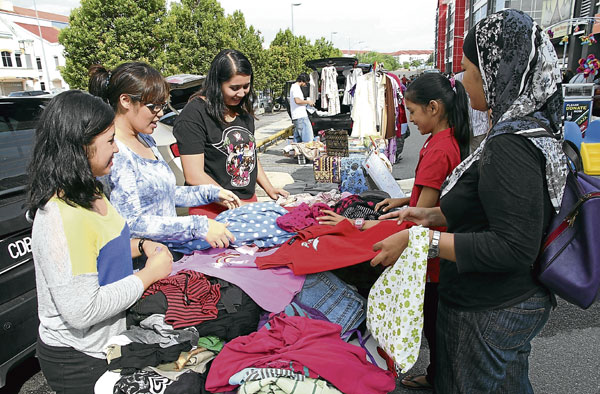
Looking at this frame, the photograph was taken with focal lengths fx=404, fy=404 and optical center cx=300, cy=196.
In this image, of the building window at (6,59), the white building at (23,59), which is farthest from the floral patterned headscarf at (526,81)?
the building window at (6,59)

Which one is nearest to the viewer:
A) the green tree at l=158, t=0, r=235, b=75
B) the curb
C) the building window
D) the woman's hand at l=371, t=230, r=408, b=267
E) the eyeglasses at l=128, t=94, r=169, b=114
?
the woman's hand at l=371, t=230, r=408, b=267

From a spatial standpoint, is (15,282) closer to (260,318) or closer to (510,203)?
(260,318)

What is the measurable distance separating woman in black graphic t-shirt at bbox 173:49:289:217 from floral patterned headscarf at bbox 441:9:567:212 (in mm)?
1697

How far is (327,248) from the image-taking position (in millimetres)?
2053

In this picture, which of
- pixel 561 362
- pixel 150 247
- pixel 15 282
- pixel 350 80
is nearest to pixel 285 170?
pixel 350 80

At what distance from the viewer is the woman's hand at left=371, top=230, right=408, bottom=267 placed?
1.59 m

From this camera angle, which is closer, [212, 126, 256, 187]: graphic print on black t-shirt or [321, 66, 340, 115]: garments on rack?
[212, 126, 256, 187]: graphic print on black t-shirt

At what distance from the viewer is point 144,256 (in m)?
2.08

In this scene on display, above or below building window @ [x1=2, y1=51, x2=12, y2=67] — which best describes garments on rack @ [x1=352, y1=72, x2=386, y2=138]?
below

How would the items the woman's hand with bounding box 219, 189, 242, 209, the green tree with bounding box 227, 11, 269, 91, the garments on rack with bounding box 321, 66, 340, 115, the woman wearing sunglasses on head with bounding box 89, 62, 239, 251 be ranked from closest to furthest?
the woman wearing sunglasses on head with bounding box 89, 62, 239, 251 → the woman's hand with bounding box 219, 189, 242, 209 → the garments on rack with bounding box 321, 66, 340, 115 → the green tree with bounding box 227, 11, 269, 91

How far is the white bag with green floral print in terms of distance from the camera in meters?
1.54

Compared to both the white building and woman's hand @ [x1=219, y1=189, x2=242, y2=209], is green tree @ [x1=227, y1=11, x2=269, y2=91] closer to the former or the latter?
woman's hand @ [x1=219, y1=189, x2=242, y2=209]

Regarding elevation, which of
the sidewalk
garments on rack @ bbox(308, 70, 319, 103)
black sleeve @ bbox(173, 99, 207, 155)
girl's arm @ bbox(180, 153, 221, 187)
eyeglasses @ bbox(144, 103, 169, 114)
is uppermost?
garments on rack @ bbox(308, 70, 319, 103)

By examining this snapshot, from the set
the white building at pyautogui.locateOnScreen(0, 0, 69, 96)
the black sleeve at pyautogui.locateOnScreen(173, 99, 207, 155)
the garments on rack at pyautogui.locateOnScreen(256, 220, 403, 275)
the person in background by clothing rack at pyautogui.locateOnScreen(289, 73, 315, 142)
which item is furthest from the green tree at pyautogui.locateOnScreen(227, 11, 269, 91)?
the white building at pyautogui.locateOnScreen(0, 0, 69, 96)
